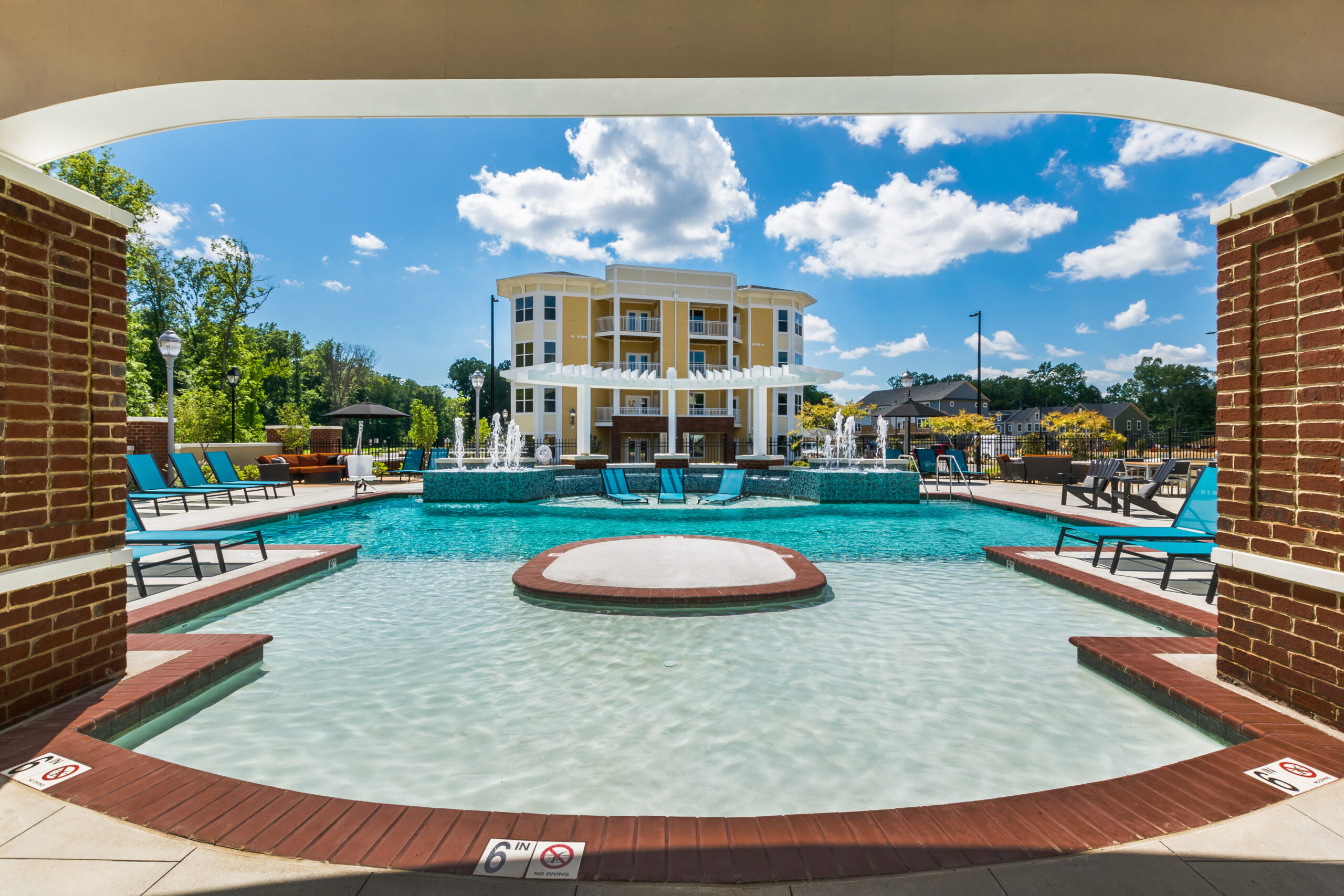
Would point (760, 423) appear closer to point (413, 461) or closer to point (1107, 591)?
point (413, 461)

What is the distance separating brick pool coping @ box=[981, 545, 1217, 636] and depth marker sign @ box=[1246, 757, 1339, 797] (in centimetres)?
175

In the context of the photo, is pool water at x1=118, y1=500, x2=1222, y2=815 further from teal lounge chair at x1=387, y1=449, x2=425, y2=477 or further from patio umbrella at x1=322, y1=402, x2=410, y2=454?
patio umbrella at x1=322, y1=402, x2=410, y2=454

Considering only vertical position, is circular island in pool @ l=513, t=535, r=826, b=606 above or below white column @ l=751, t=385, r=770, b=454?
below

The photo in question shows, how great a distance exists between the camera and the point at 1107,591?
17.9 ft

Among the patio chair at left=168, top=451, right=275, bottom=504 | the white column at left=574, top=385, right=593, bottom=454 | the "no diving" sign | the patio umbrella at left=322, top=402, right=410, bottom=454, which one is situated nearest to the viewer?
the "no diving" sign

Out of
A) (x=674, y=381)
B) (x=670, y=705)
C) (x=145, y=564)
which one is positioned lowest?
(x=670, y=705)

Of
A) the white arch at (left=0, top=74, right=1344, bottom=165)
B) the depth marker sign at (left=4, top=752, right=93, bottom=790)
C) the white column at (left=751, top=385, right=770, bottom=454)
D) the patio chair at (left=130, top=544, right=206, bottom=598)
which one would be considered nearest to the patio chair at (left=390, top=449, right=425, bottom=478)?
the white column at (left=751, top=385, right=770, bottom=454)

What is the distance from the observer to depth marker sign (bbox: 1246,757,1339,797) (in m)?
2.27

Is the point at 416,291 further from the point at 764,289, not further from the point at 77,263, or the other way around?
the point at 77,263

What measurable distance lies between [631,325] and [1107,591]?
30221mm

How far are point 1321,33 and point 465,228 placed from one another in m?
42.8

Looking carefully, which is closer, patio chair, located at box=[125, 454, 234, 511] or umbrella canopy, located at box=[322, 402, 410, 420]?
patio chair, located at box=[125, 454, 234, 511]

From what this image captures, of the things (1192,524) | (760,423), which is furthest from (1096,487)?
(760,423)

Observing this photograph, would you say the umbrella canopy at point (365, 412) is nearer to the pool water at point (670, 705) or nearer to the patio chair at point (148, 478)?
the patio chair at point (148, 478)
